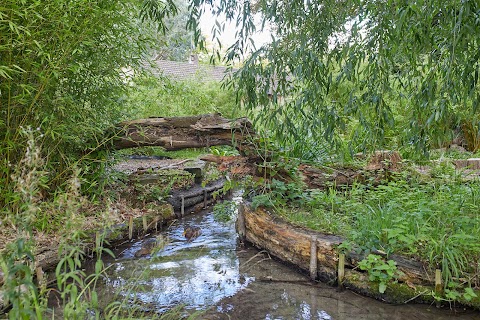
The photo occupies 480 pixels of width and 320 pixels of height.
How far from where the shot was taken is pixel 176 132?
5.54 m

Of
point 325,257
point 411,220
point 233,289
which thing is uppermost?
point 411,220

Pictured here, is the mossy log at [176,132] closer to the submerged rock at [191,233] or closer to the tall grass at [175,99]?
the tall grass at [175,99]

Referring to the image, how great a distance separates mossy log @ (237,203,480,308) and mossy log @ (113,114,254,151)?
3.23ft

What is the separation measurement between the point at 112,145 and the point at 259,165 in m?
2.03

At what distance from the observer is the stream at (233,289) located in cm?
355

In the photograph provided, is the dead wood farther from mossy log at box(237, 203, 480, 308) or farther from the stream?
the stream

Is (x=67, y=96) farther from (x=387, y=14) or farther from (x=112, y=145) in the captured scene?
(x=387, y=14)

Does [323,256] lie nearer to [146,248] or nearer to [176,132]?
[146,248]

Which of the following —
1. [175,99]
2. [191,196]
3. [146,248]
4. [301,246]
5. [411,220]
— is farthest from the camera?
[175,99]

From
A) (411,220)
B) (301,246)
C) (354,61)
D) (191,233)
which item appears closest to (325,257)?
(301,246)

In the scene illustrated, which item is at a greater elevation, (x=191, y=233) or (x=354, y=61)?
(x=354, y=61)

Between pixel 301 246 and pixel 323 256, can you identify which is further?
pixel 301 246

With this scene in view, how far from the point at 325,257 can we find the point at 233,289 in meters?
0.97

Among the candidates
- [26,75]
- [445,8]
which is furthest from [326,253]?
[26,75]
